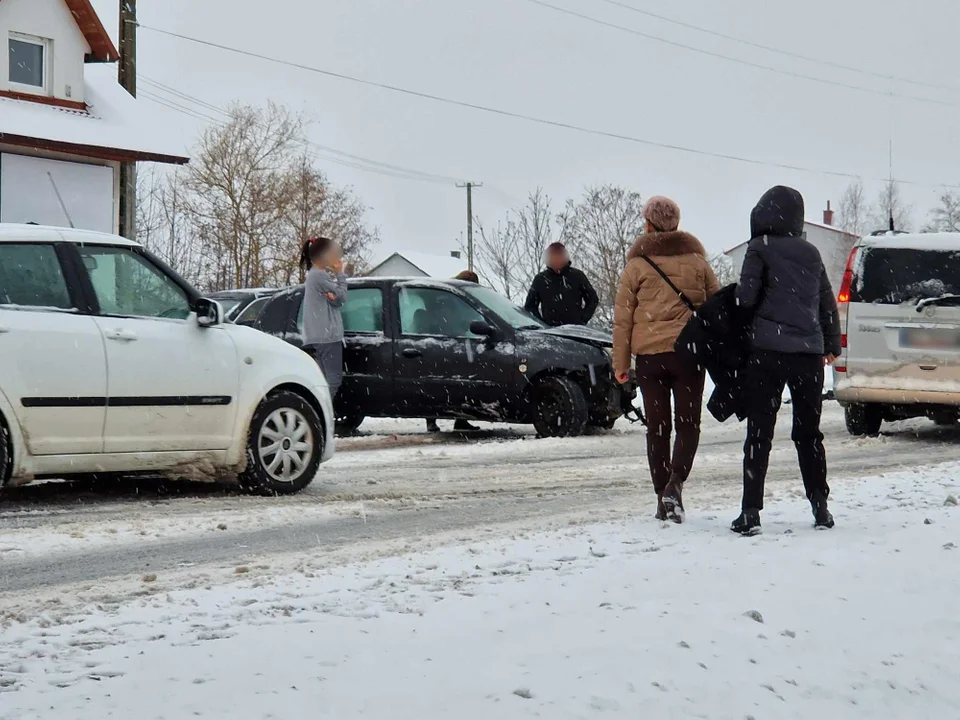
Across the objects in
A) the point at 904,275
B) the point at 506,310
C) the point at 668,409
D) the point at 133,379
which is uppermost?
the point at 904,275

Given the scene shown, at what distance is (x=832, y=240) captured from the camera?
108062mm

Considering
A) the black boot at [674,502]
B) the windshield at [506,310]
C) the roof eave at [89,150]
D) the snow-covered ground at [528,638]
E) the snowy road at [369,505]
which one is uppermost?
the roof eave at [89,150]

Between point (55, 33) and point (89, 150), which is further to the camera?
point (55, 33)

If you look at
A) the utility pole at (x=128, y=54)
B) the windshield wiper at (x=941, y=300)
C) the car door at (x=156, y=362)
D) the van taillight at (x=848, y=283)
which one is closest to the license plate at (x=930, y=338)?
the windshield wiper at (x=941, y=300)

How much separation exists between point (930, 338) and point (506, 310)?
4.02 metres

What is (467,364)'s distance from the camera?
42.2 feet

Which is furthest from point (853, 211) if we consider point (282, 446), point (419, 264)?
point (282, 446)

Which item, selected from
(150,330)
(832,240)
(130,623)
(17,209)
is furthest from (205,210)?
(832,240)

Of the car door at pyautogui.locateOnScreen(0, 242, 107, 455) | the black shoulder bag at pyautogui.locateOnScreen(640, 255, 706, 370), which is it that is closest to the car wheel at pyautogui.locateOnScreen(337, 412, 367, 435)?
the car door at pyautogui.locateOnScreen(0, 242, 107, 455)

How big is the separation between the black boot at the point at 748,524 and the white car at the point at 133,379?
3.16 m

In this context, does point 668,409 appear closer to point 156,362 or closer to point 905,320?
point 156,362

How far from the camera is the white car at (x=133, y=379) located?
7.49m

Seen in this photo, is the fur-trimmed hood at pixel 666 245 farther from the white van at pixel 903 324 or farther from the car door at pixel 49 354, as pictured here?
the white van at pixel 903 324

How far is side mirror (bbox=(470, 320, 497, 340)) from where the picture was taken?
12867mm
